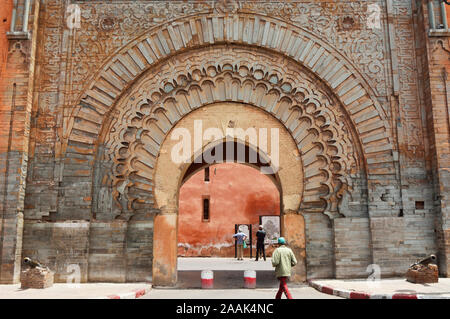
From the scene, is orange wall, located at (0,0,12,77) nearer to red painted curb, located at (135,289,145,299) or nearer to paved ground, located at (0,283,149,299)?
paved ground, located at (0,283,149,299)

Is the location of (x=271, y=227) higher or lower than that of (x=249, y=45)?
lower

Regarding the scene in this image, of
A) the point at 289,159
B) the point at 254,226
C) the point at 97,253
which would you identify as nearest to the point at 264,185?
the point at 254,226

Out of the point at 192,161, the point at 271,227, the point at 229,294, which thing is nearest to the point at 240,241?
the point at 271,227

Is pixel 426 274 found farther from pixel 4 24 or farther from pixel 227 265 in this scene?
pixel 4 24

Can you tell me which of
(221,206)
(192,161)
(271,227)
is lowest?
(271,227)

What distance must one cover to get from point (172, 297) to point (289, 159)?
3.46 meters

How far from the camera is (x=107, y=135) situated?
8.32 meters

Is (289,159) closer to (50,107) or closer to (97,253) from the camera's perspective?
(97,253)

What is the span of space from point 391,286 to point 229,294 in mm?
2604

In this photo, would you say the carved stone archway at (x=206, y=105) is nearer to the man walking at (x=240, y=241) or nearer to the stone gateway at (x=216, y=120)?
the stone gateway at (x=216, y=120)

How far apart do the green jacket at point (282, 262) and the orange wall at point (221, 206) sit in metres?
12.1

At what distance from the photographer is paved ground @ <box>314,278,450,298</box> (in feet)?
20.7

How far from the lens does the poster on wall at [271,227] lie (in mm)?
16578

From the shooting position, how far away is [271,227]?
16.8m
